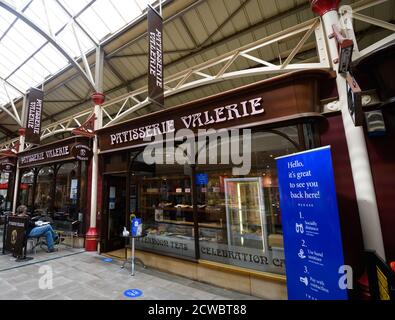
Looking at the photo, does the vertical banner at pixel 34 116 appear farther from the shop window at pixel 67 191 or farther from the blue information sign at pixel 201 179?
the blue information sign at pixel 201 179

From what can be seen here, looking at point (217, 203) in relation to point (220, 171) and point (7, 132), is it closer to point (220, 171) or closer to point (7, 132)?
point (220, 171)

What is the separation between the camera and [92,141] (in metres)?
7.63

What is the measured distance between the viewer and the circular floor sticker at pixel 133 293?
385 centimetres

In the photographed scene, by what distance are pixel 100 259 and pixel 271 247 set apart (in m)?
4.80

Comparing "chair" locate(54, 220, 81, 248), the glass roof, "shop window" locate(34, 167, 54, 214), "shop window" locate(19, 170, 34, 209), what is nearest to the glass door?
"chair" locate(54, 220, 81, 248)

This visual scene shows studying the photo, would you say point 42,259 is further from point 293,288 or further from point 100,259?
point 293,288

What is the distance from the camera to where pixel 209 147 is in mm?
4996

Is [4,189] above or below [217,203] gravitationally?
above

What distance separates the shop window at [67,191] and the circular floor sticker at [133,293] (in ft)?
16.7

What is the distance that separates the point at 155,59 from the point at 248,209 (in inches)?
163

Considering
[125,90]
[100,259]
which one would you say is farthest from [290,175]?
[125,90]

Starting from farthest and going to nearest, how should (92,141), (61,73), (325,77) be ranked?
(61,73) < (92,141) < (325,77)

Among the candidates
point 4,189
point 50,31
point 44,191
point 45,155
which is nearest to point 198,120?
point 50,31

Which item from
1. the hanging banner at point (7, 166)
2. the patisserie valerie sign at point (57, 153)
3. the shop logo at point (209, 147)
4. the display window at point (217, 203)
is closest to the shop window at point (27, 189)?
the patisserie valerie sign at point (57, 153)
